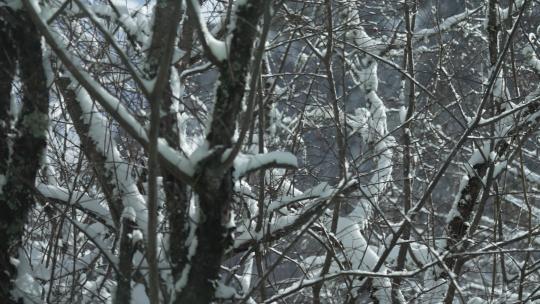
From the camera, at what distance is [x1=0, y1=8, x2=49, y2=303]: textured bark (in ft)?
11.3

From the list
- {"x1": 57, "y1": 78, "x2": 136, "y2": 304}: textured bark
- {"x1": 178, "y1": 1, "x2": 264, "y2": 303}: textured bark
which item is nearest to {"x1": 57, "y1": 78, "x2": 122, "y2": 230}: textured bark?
{"x1": 57, "y1": 78, "x2": 136, "y2": 304}: textured bark

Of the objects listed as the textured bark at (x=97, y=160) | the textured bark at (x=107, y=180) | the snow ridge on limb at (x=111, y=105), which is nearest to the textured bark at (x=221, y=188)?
the snow ridge on limb at (x=111, y=105)

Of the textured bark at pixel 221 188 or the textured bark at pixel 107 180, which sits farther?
the textured bark at pixel 107 180

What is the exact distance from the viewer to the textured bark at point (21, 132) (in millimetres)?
3441

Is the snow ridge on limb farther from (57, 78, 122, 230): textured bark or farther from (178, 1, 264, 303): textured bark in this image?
(57, 78, 122, 230): textured bark

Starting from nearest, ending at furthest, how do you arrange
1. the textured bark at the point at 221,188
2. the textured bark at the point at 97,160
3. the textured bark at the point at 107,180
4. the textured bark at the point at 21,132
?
the textured bark at the point at 221,188
the textured bark at the point at 21,132
the textured bark at the point at 107,180
the textured bark at the point at 97,160

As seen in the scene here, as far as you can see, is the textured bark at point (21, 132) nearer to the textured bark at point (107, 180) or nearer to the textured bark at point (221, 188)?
the textured bark at point (107, 180)

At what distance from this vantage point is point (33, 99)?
11.3 ft

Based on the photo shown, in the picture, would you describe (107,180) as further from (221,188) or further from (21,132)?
(221,188)

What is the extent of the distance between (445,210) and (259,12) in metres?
11.5

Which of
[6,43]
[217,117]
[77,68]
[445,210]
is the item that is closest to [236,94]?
[217,117]

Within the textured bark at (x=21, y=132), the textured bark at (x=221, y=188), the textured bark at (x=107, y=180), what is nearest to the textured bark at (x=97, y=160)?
the textured bark at (x=107, y=180)

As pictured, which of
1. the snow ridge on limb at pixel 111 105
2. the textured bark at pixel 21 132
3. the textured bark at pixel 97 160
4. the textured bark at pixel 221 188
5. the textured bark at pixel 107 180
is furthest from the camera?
the textured bark at pixel 97 160

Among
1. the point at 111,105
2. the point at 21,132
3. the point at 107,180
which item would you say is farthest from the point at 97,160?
the point at 111,105
